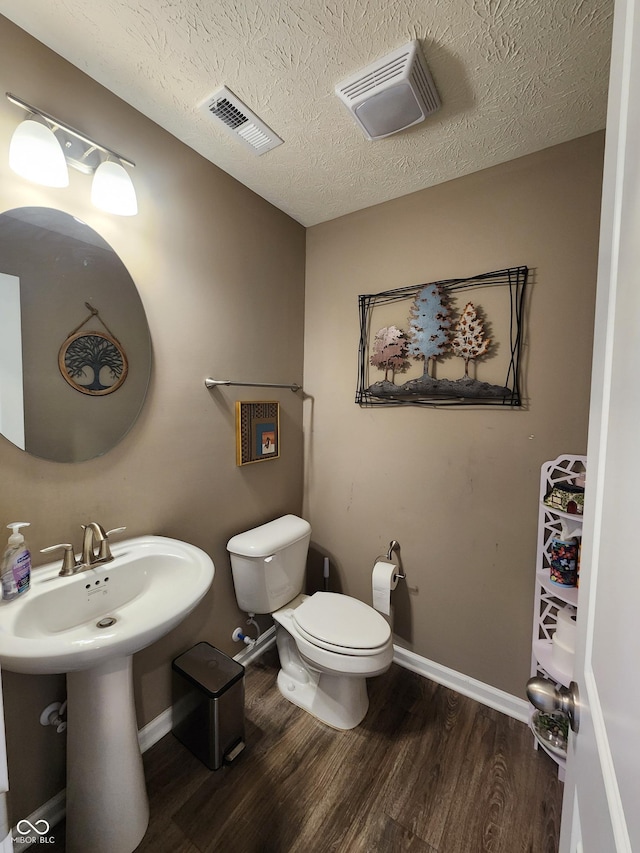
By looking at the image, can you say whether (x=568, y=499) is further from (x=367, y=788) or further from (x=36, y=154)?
(x=36, y=154)

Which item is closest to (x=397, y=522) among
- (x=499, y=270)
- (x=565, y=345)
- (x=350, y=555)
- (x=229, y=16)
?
(x=350, y=555)

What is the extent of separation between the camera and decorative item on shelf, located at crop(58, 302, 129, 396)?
1.15 meters

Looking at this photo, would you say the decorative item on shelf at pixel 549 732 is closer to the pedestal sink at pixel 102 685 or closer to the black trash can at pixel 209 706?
the black trash can at pixel 209 706

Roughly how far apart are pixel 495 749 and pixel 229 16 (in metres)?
2.67

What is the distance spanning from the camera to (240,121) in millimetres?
1303

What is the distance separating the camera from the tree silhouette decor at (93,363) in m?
1.15

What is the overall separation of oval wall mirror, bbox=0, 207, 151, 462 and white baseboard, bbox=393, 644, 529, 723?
179cm

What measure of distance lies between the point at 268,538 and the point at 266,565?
12 centimetres

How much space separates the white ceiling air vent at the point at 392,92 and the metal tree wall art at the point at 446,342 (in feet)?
2.13

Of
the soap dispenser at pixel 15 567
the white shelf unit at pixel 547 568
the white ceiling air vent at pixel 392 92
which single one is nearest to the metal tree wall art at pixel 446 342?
the white shelf unit at pixel 547 568

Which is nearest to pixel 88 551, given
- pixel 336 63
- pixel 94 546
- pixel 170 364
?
pixel 94 546

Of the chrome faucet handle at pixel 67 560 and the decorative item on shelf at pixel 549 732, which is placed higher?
the chrome faucet handle at pixel 67 560

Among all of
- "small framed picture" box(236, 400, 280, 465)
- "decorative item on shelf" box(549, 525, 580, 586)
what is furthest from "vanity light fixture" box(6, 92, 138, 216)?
"decorative item on shelf" box(549, 525, 580, 586)

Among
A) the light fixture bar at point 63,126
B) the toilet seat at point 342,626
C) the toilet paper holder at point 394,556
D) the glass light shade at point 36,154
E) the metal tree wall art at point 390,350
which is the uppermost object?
the light fixture bar at point 63,126
